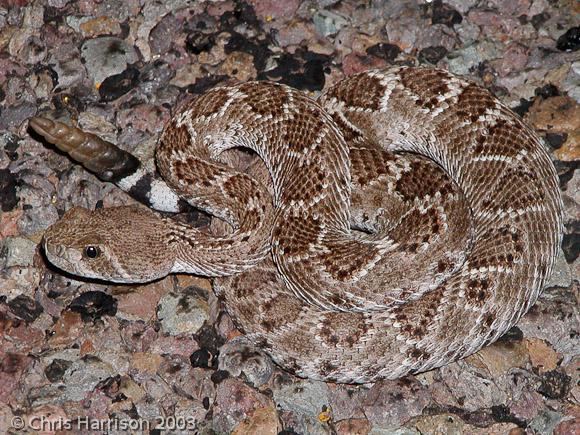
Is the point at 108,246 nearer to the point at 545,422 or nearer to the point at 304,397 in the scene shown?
the point at 304,397

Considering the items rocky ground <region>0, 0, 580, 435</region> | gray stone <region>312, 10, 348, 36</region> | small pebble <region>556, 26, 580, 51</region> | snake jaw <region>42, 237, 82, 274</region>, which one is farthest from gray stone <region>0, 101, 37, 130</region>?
small pebble <region>556, 26, 580, 51</region>

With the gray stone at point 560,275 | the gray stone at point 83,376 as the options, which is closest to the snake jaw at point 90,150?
the gray stone at point 83,376

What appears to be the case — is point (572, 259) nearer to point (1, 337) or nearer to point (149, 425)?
point (149, 425)

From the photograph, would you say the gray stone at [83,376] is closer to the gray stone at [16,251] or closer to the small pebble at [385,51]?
the gray stone at [16,251]

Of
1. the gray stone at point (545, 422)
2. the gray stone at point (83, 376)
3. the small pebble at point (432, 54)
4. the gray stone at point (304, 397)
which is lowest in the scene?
the gray stone at point (83, 376)

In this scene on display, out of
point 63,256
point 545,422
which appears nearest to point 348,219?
point 545,422
